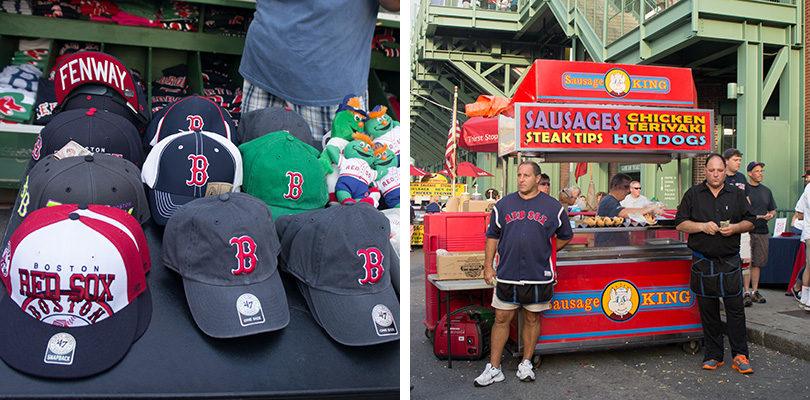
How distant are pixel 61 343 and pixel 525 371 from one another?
9.94 feet

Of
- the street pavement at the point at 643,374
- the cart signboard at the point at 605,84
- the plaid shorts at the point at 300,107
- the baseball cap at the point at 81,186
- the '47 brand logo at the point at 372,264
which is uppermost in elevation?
the cart signboard at the point at 605,84

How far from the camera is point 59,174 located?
9.83 feet

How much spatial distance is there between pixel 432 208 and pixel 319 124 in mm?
3838

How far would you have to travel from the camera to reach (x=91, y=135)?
3.63 meters

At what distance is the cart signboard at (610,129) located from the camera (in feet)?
15.0

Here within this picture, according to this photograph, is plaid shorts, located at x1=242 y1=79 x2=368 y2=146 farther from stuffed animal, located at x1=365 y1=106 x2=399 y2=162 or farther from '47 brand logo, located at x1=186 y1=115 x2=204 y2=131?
'47 brand logo, located at x1=186 y1=115 x2=204 y2=131

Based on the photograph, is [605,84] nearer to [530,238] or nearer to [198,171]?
[530,238]

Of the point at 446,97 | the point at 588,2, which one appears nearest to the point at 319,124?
the point at 588,2

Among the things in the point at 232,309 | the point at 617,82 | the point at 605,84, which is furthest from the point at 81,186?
the point at 617,82

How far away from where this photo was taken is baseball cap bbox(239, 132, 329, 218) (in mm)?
3512

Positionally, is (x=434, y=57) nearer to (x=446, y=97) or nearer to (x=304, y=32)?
(x=446, y=97)

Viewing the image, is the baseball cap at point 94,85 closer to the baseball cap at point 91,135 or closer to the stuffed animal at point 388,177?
the baseball cap at point 91,135

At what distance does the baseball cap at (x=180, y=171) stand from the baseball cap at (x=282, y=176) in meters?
0.20

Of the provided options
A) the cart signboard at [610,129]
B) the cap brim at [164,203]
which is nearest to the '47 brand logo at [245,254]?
the cap brim at [164,203]
